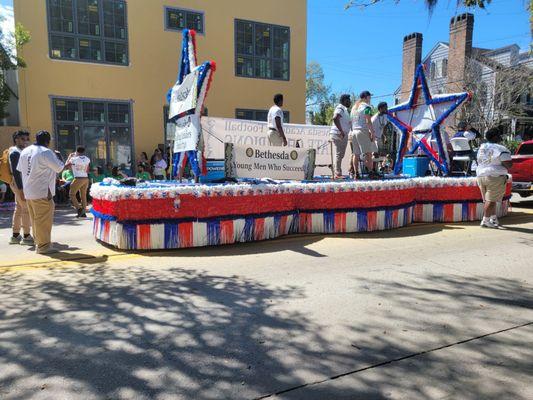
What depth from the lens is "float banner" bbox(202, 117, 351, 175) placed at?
38.6ft

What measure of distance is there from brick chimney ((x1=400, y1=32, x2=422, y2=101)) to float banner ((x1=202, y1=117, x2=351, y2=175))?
73.5ft

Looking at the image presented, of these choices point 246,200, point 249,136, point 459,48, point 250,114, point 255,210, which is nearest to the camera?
point 246,200

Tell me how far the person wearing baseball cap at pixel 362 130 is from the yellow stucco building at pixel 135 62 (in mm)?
10266

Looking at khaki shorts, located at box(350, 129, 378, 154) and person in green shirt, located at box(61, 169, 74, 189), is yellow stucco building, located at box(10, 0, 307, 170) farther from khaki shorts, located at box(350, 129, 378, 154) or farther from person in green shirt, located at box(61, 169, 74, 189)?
khaki shorts, located at box(350, 129, 378, 154)

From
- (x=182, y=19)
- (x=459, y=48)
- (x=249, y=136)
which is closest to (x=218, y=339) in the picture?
(x=249, y=136)

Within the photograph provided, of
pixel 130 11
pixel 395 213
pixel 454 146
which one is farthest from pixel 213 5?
pixel 395 213

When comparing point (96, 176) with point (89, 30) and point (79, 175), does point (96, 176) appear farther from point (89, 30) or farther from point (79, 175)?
point (89, 30)

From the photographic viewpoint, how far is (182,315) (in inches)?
153

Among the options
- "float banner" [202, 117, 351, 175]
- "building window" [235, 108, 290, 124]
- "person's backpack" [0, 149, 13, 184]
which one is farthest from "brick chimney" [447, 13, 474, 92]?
"person's backpack" [0, 149, 13, 184]

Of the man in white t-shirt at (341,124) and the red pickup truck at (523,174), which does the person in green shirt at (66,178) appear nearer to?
the man in white t-shirt at (341,124)

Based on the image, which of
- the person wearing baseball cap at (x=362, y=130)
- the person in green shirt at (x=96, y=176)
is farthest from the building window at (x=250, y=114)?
the person wearing baseball cap at (x=362, y=130)

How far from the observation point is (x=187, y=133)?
24.8ft

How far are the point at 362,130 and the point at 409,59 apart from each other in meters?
27.5

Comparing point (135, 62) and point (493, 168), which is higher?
point (135, 62)
